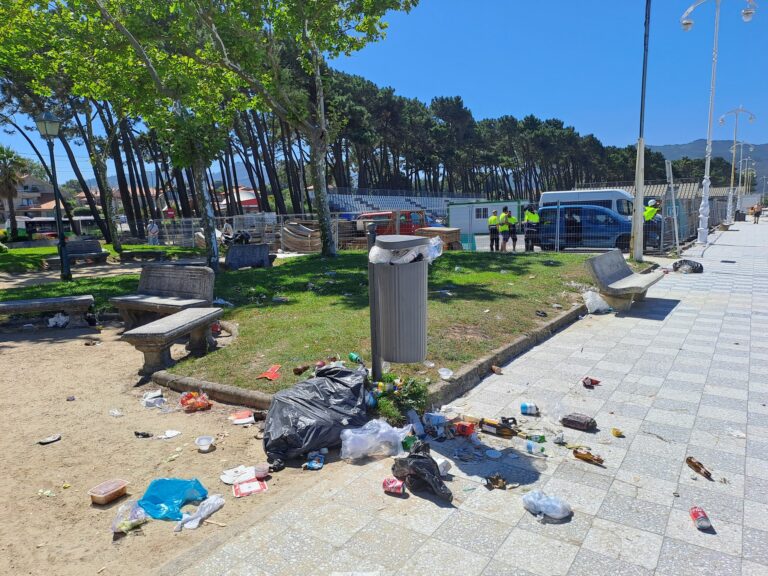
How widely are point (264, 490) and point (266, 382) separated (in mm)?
1533

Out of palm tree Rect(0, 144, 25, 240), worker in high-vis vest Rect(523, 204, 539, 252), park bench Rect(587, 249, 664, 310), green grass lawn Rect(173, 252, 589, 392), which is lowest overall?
green grass lawn Rect(173, 252, 589, 392)

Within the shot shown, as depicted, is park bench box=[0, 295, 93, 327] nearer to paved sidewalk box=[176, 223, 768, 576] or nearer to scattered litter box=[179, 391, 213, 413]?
scattered litter box=[179, 391, 213, 413]

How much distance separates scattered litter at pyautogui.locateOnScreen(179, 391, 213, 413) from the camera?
438 centimetres

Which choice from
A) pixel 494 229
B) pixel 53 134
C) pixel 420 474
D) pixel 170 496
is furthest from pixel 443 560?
pixel 494 229

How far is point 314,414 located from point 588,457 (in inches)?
73.9

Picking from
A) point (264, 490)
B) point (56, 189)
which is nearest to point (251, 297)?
point (264, 490)

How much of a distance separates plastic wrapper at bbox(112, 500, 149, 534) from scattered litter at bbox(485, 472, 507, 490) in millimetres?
1979

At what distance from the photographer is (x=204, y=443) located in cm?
371

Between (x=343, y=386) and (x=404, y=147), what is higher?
(x=404, y=147)

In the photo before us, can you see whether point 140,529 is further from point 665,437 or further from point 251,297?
point 251,297

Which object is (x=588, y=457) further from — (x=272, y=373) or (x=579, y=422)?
(x=272, y=373)

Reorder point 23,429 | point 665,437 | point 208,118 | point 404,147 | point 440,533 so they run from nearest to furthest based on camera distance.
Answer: point 440,533 < point 665,437 < point 23,429 < point 208,118 < point 404,147

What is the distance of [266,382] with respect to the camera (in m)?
4.54

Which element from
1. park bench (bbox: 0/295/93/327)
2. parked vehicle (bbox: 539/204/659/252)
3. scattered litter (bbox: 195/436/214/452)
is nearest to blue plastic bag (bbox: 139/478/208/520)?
scattered litter (bbox: 195/436/214/452)
